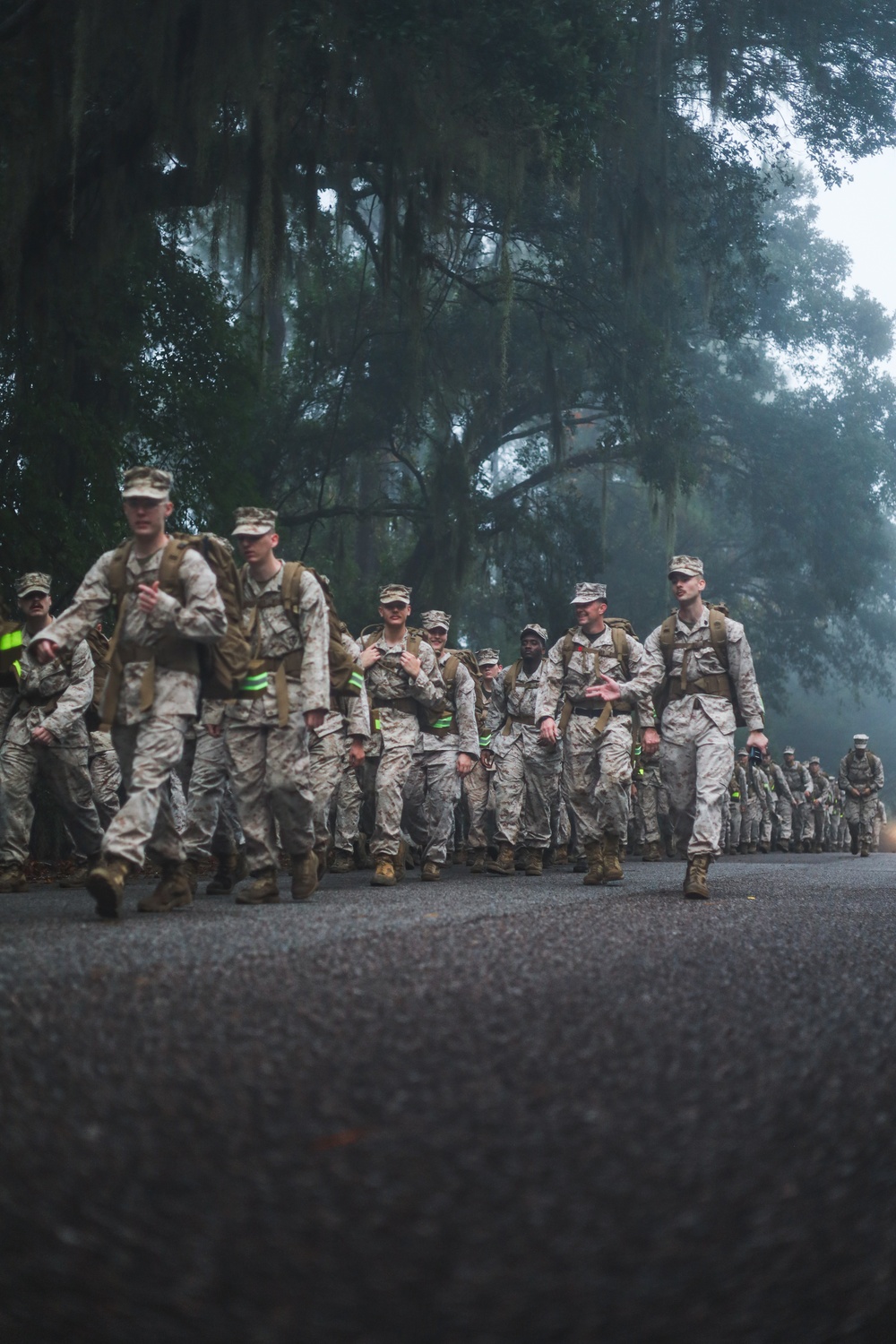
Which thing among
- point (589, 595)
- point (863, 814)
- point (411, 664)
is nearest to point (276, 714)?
point (411, 664)

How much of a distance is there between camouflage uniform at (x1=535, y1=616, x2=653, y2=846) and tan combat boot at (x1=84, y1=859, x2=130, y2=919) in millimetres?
5730

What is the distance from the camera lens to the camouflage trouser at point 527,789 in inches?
602

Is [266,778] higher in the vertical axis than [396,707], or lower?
lower

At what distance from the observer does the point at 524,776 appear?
609 inches

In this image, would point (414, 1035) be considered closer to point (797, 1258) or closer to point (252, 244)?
point (797, 1258)

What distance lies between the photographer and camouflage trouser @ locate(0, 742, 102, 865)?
11.1 metres

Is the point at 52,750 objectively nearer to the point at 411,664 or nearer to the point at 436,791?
the point at 411,664

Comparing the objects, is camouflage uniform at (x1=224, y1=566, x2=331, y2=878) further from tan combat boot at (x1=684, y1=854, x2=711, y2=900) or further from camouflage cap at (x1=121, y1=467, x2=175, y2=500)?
tan combat boot at (x1=684, y1=854, x2=711, y2=900)

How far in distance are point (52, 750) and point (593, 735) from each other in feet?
13.7

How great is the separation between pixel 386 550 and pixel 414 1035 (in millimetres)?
24586

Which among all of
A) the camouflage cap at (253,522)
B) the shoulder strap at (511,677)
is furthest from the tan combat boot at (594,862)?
the camouflage cap at (253,522)

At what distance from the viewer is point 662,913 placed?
805 centimetres

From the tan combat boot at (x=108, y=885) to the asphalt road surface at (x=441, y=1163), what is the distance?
265 cm

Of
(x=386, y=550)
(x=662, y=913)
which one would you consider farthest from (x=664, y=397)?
(x=662, y=913)
